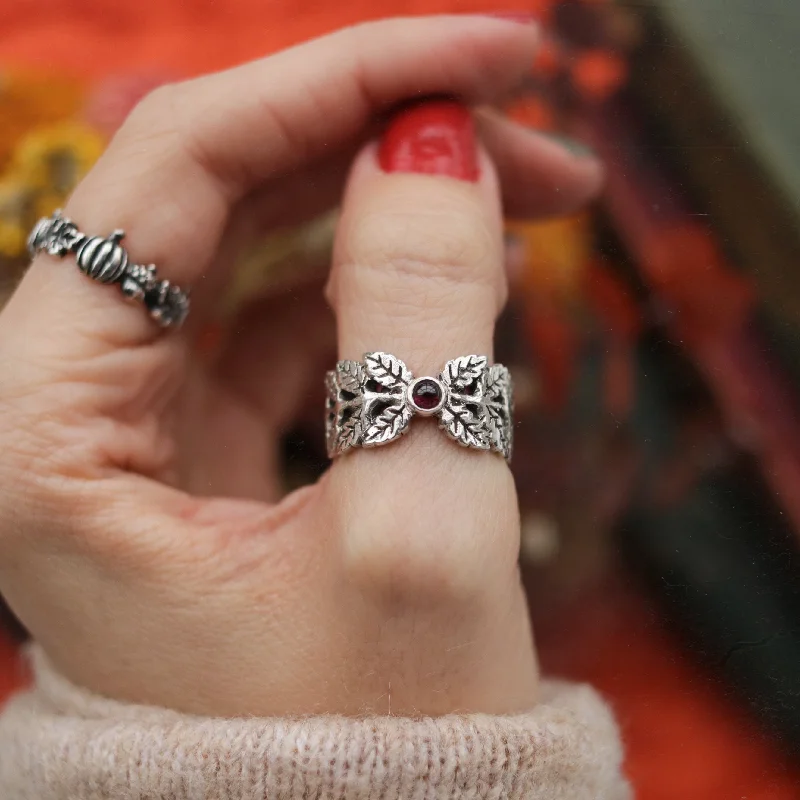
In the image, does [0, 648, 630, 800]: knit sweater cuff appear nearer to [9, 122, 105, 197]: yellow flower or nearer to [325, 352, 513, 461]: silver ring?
[325, 352, 513, 461]: silver ring

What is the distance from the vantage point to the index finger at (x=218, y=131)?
1.93 ft

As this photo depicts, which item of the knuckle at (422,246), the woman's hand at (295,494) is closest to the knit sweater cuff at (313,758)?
the woman's hand at (295,494)

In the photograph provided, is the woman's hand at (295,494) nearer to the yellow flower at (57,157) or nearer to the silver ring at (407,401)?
the silver ring at (407,401)

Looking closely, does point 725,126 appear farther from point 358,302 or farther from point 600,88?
point 358,302

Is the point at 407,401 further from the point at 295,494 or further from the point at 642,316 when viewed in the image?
the point at 642,316

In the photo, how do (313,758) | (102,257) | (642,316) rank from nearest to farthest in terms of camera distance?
(313,758) < (102,257) < (642,316)

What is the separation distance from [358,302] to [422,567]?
0.62 ft

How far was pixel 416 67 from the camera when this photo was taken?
62 cm

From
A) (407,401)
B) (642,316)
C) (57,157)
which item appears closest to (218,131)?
(407,401)

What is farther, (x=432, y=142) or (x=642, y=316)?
(x=642, y=316)

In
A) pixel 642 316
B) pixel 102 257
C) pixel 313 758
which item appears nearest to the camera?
pixel 313 758

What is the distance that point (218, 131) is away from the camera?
0.61m

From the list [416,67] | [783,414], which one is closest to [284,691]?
[416,67]

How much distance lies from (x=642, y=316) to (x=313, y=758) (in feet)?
2.04
